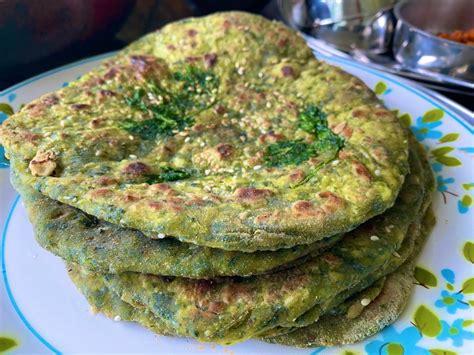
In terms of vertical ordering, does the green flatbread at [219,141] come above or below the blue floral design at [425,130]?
above

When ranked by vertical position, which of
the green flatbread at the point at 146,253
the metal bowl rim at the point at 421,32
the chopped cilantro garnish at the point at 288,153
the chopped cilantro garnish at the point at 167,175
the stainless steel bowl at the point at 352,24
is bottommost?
the stainless steel bowl at the point at 352,24

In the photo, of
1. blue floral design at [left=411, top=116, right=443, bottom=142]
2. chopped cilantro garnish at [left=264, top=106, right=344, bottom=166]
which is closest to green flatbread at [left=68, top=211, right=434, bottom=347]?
chopped cilantro garnish at [left=264, top=106, right=344, bottom=166]

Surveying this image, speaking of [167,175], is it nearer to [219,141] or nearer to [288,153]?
[219,141]

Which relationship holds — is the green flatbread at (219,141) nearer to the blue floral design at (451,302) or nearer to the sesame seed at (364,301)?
the sesame seed at (364,301)

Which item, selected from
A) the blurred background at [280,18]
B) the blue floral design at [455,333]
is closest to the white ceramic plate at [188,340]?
the blue floral design at [455,333]

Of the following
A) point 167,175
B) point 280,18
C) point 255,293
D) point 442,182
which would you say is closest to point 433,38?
point 280,18

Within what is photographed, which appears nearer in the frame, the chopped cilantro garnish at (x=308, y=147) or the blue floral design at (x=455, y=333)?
the blue floral design at (x=455, y=333)

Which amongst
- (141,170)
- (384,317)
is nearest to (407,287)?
(384,317)
